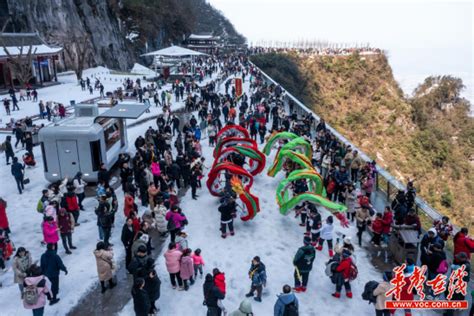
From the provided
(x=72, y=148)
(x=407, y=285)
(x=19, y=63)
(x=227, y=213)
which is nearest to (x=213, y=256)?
(x=227, y=213)

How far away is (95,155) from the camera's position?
13.9 meters

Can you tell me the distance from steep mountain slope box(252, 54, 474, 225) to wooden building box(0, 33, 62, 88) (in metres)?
28.5

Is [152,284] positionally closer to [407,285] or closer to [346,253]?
[346,253]

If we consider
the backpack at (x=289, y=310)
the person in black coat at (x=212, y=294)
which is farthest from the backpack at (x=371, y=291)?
the person in black coat at (x=212, y=294)

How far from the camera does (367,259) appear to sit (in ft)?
34.6

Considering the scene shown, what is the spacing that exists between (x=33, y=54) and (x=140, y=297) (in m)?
34.0

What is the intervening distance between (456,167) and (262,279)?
42630 millimetres

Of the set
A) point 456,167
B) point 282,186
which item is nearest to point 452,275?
point 282,186

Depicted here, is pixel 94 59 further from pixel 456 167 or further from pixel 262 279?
pixel 262 279

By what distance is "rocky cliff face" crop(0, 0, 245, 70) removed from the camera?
136ft

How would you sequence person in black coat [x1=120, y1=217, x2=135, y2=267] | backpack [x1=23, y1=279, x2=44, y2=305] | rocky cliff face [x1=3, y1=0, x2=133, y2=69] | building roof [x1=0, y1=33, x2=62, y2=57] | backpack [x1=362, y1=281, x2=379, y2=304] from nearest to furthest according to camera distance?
1. backpack [x1=23, y1=279, x2=44, y2=305]
2. backpack [x1=362, y1=281, x2=379, y2=304]
3. person in black coat [x1=120, y1=217, x2=135, y2=267]
4. building roof [x1=0, y1=33, x2=62, y2=57]
5. rocky cliff face [x1=3, y1=0, x2=133, y2=69]

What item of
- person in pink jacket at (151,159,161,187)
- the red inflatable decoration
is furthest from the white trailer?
the red inflatable decoration

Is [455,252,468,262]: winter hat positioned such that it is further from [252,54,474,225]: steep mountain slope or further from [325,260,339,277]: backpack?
[252,54,474,225]: steep mountain slope

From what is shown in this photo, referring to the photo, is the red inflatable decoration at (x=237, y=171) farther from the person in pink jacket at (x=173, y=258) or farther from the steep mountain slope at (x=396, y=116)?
the steep mountain slope at (x=396, y=116)
